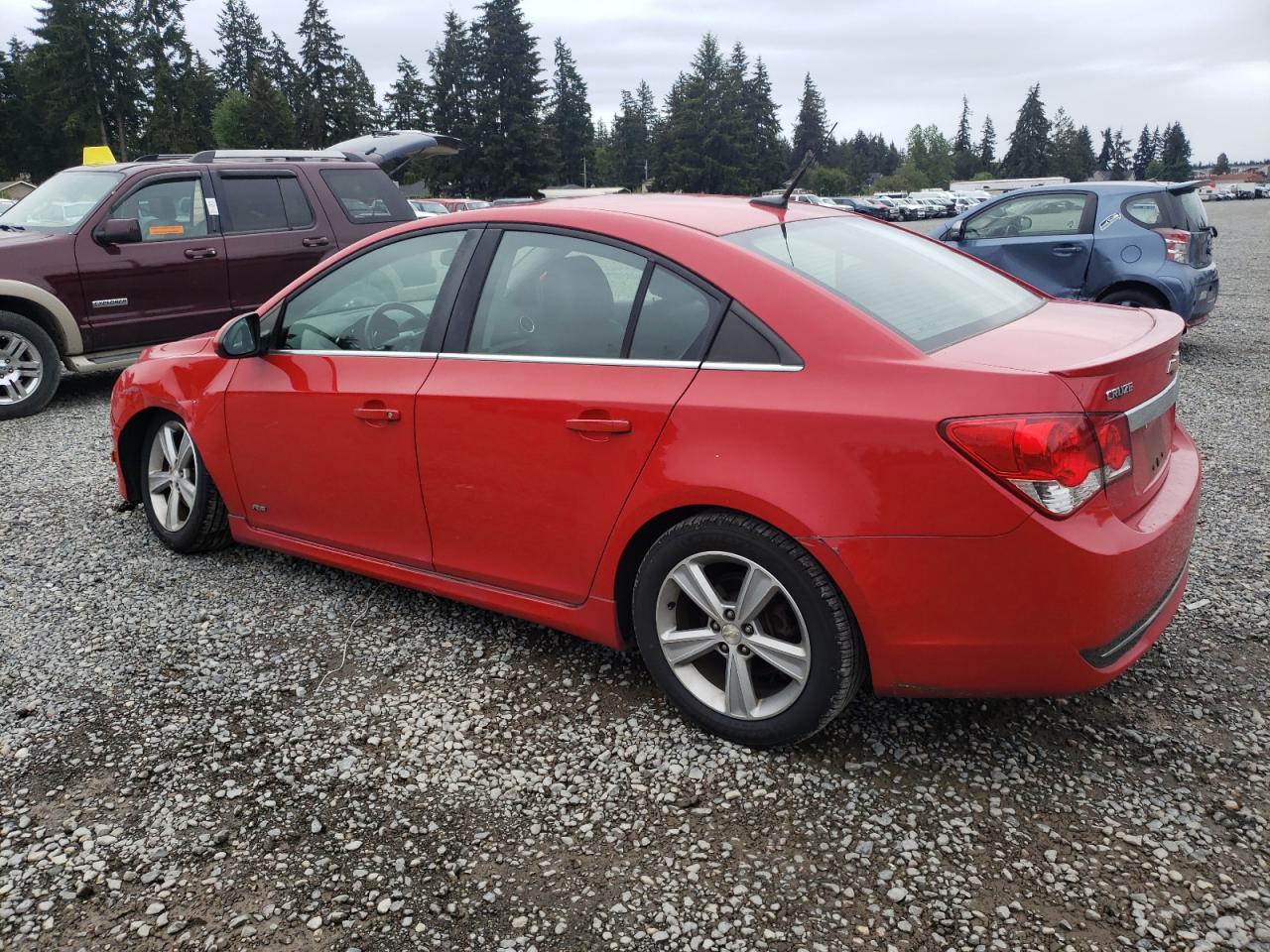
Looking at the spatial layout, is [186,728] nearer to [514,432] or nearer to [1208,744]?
[514,432]

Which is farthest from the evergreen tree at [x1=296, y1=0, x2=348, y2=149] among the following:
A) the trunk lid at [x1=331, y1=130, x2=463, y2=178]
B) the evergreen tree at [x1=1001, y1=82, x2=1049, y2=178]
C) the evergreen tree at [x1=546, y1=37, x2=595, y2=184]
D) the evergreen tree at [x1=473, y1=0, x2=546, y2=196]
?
the evergreen tree at [x1=1001, y1=82, x2=1049, y2=178]

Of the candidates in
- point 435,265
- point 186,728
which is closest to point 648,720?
point 186,728

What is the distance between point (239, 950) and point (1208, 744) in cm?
266

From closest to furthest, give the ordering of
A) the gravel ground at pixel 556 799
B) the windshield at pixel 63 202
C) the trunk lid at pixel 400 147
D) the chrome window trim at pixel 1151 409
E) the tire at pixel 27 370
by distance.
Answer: the gravel ground at pixel 556 799, the chrome window trim at pixel 1151 409, the tire at pixel 27 370, the windshield at pixel 63 202, the trunk lid at pixel 400 147

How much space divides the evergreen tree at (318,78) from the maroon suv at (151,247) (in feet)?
225

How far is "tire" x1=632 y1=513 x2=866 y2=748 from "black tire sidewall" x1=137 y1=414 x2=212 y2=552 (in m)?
2.39

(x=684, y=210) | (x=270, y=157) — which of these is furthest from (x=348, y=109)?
(x=684, y=210)

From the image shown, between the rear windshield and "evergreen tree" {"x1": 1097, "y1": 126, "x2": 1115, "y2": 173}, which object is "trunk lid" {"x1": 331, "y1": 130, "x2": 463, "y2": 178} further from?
"evergreen tree" {"x1": 1097, "y1": 126, "x2": 1115, "y2": 173}

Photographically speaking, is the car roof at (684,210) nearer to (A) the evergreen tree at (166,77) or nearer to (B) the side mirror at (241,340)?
(B) the side mirror at (241,340)

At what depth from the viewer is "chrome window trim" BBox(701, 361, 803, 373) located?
2719 mm

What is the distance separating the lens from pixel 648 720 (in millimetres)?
3191

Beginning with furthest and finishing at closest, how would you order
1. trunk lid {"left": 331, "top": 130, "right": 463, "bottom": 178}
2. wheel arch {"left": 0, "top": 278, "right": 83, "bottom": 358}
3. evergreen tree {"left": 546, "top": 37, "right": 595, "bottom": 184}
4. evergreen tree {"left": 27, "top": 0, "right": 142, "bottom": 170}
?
evergreen tree {"left": 546, "top": 37, "right": 595, "bottom": 184}
evergreen tree {"left": 27, "top": 0, "right": 142, "bottom": 170}
trunk lid {"left": 331, "top": 130, "right": 463, "bottom": 178}
wheel arch {"left": 0, "top": 278, "right": 83, "bottom": 358}

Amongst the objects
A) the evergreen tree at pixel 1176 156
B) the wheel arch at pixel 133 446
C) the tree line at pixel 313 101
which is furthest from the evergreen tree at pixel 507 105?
Answer: the evergreen tree at pixel 1176 156

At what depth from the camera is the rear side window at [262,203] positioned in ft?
28.5
